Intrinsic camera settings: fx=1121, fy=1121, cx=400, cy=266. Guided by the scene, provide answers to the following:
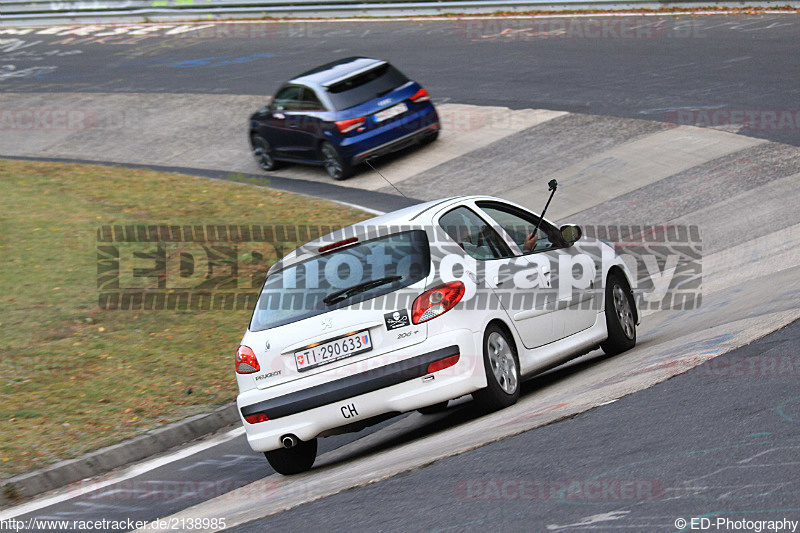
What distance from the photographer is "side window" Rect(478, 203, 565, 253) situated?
8.60 m

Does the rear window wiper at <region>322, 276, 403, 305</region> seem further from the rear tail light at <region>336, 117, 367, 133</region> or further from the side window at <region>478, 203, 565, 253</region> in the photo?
the rear tail light at <region>336, 117, 367, 133</region>

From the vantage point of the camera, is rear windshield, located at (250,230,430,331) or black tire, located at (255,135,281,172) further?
black tire, located at (255,135,281,172)

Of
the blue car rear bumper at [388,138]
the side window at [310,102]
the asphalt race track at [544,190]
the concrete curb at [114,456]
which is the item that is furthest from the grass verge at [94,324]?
the side window at [310,102]

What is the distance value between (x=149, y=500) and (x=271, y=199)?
1046 centimetres

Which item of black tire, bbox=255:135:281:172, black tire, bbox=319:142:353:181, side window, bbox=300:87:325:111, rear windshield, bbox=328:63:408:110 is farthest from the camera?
black tire, bbox=255:135:281:172

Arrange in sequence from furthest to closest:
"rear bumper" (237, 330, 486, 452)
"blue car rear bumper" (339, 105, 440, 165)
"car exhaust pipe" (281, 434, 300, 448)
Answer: "blue car rear bumper" (339, 105, 440, 165) < "car exhaust pipe" (281, 434, 300, 448) < "rear bumper" (237, 330, 486, 452)

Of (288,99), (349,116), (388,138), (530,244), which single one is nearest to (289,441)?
(530,244)

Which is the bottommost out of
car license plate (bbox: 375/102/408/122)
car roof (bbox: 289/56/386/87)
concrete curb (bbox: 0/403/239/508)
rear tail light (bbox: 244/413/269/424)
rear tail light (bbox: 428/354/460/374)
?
concrete curb (bbox: 0/403/239/508)

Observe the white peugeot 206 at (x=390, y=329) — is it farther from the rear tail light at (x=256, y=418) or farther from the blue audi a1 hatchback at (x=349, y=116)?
the blue audi a1 hatchback at (x=349, y=116)

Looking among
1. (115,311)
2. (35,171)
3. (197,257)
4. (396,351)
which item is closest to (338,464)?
(396,351)

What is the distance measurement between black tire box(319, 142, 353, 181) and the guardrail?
1081 centimetres

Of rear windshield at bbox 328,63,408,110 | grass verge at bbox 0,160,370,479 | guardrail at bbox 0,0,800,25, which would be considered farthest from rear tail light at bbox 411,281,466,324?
guardrail at bbox 0,0,800,25

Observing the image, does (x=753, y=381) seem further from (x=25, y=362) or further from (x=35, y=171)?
(x=35, y=171)

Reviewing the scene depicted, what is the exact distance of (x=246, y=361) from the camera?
296 inches
